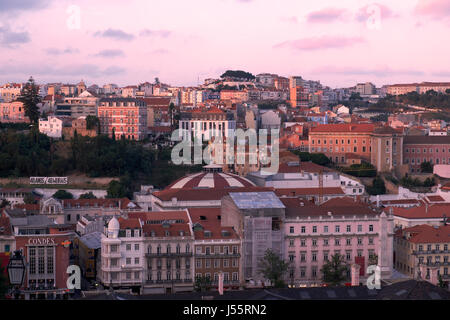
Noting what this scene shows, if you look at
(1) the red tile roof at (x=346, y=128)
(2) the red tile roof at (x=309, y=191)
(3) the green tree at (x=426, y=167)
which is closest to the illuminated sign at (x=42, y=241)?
(2) the red tile roof at (x=309, y=191)

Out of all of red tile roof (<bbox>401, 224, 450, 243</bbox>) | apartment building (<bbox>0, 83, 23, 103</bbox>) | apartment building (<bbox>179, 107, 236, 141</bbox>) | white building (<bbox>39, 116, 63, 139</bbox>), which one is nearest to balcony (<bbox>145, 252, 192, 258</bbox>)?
red tile roof (<bbox>401, 224, 450, 243</bbox>)

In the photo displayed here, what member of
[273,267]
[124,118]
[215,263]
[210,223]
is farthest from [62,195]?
[273,267]

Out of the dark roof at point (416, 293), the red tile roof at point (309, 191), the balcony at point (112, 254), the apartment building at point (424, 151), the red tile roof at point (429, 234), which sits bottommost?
the balcony at point (112, 254)

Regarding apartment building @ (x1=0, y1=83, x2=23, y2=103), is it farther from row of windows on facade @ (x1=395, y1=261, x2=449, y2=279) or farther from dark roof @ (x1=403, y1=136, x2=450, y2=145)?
row of windows on facade @ (x1=395, y1=261, x2=449, y2=279)

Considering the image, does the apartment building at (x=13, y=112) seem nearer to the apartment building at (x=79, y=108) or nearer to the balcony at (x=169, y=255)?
the apartment building at (x=79, y=108)
